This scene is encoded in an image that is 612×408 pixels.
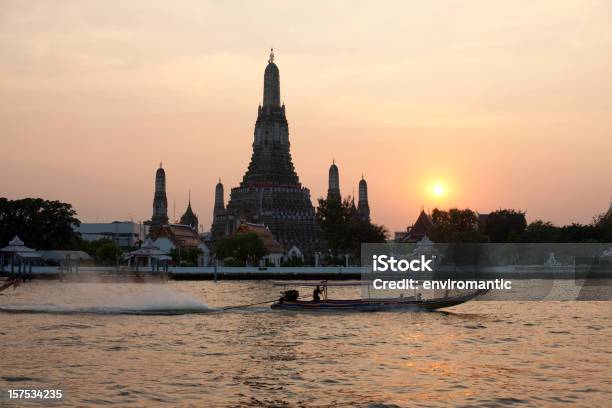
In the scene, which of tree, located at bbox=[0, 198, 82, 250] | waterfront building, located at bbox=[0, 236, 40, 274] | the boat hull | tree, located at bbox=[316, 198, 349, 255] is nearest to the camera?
the boat hull

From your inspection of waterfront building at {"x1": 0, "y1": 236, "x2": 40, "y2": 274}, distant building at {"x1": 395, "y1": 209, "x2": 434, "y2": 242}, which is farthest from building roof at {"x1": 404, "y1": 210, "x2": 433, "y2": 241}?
waterfront building at {"x1": 0, "y1": 236, "x2": 40, "y2": 274}

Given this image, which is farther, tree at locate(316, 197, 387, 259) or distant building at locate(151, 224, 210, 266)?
distant building at locate(151, 224, 210, 266)

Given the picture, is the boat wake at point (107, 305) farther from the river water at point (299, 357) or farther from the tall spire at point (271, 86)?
the tall spire at point (271, 86)

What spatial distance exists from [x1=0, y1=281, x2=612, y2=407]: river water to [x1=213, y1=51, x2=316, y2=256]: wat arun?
109 metres

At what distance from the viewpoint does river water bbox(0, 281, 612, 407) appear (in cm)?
2462

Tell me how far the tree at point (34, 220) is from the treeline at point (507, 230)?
52651 mm

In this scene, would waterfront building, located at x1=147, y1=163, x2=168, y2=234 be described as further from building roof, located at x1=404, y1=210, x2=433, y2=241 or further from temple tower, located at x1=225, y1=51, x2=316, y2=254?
building roof, located at x1=404, y1=210, x2=433, y2=241

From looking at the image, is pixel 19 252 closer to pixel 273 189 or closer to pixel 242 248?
pixel 242 248

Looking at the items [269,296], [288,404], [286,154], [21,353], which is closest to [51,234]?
[269,296]

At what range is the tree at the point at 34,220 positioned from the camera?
112m

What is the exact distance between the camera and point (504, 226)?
13750cm

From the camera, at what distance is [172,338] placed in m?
37.6

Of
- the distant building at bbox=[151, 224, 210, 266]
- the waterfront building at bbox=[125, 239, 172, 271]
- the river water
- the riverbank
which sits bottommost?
the river water

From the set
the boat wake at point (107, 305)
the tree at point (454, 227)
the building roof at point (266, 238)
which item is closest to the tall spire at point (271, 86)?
the building roof at point (266, 238)
